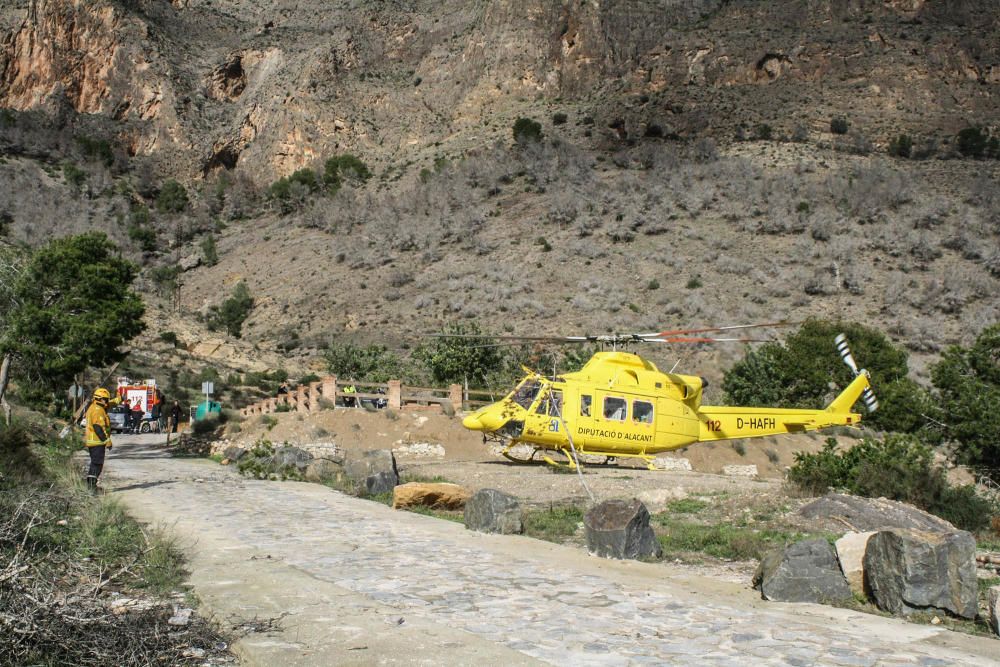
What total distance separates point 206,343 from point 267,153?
46.4m

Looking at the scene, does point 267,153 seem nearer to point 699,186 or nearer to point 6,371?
point 699,186

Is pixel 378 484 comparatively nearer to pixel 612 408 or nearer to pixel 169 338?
pixel 612 408

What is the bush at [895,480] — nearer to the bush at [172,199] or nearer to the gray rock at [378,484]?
the gray rock at [378,484]

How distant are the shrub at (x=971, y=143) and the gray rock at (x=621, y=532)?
263 feet

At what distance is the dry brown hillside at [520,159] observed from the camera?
176ft

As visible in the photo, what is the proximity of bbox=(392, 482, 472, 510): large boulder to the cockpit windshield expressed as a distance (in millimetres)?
4908

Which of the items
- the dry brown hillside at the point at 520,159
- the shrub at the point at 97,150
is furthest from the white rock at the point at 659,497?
the shrub at the point at 97,150

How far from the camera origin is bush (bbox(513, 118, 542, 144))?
259ft

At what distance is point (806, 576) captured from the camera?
Answer: 6.70 meters

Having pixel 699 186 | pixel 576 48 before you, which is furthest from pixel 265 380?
pixel 576 48

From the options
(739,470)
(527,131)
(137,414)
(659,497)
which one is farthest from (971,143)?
(659,497)

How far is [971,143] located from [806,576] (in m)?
82.3

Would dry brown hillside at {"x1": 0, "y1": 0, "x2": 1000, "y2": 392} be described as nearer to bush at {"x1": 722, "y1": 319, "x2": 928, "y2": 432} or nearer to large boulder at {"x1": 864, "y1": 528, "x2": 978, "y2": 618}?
bush at {"x1": 722, "y1": 319, "x2": 928, "y2": 432}

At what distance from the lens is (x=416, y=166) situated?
84938 millimetres
